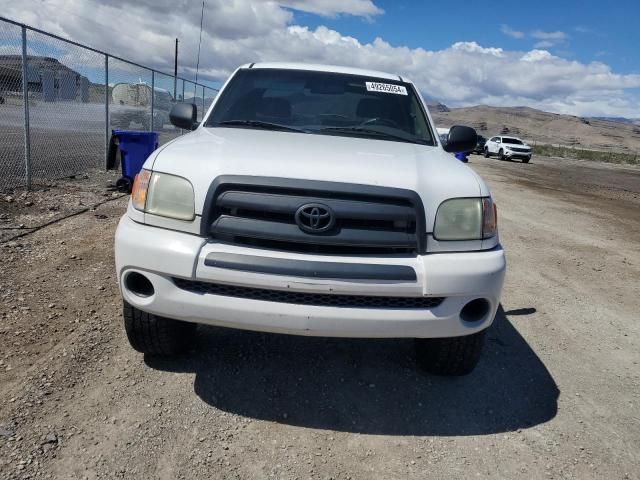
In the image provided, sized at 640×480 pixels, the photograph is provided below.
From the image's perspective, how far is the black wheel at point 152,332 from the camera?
2971mm

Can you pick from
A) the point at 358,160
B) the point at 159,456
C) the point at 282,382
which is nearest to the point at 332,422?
the point at 282,382

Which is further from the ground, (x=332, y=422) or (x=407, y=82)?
(x=407, y=82)

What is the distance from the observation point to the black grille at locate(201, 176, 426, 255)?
2594mm

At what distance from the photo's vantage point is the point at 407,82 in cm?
466

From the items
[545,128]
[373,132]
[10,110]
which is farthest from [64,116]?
[545,128]

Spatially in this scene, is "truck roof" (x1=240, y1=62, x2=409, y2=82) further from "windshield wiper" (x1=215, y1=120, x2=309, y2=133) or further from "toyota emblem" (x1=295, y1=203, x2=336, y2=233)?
"toyota emblem" (x1=295, y1=203, x2=336, y2=233)

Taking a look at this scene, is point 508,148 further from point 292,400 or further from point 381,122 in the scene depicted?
point 292,400

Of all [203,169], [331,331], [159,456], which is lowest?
[159,456]

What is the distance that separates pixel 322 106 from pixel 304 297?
6.54 ft

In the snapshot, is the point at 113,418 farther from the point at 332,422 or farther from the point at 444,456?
the point at 444,456

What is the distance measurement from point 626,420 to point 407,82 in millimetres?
3051

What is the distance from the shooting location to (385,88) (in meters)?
4.36

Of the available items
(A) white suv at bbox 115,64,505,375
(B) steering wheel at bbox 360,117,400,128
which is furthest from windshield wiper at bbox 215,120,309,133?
(A) white suv at bbox 115,64,505,375

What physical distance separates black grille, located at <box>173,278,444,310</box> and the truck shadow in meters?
0.70
